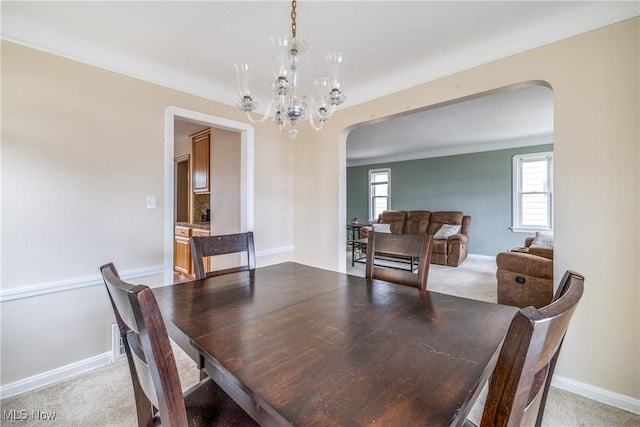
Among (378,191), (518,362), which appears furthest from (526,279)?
(378,191)

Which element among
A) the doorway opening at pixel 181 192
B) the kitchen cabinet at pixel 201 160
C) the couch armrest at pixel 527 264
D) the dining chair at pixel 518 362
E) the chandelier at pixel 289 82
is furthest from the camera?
the doorway opening at pixel 181 192

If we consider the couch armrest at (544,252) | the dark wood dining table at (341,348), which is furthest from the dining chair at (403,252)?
the couch armrest at (544,252)

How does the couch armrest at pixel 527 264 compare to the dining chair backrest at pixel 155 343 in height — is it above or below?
below

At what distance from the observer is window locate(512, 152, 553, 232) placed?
17.4 feet

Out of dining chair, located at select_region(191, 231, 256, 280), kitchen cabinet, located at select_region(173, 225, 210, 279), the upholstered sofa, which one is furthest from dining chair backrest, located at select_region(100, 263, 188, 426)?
the upholstered sofa

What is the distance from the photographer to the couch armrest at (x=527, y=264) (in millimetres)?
2510

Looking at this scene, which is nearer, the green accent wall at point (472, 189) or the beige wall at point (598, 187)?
the beige wall at point (598, 187)

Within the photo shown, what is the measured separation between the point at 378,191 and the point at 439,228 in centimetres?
237

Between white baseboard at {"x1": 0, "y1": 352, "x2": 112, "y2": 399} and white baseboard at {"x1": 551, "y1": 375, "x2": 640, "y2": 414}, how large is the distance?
3251mm

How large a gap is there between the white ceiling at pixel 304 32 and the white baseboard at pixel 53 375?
2202 millimetres

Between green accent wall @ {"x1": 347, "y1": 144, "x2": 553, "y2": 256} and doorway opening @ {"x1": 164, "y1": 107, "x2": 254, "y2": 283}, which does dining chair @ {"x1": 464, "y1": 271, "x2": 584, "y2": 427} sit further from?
green accent wall @ {"x1": 347, "y1": 144, "x2": 553, "y2": 256}

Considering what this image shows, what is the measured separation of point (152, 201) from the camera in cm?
230

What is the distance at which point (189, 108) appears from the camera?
2508 mm

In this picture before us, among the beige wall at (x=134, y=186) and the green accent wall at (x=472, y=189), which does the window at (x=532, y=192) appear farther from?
the beige wall at (x=134, y=186)
